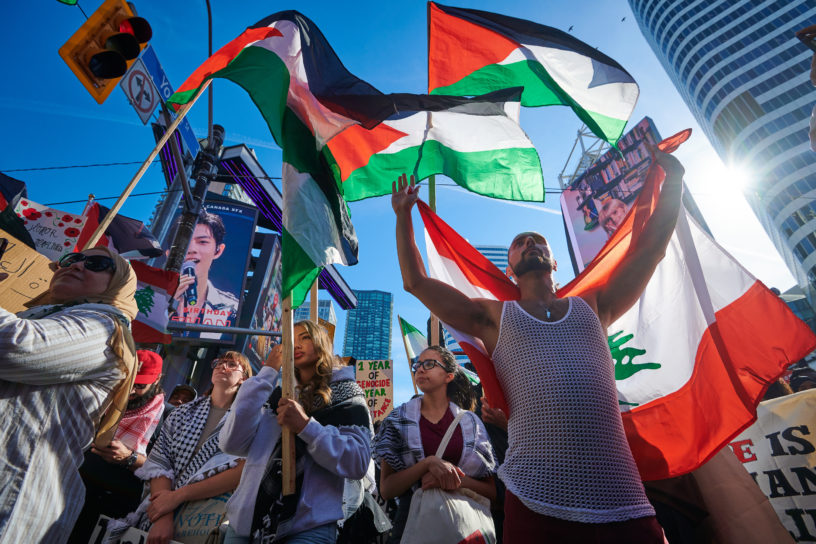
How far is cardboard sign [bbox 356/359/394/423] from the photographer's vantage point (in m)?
9.41

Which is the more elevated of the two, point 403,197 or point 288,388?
point 403,197

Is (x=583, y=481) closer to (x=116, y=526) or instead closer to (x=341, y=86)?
(x=116, y=526)

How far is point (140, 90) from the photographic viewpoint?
18.8 feet

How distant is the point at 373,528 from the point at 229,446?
1149mm

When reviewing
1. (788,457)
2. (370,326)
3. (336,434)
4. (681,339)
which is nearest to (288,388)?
(336,434)

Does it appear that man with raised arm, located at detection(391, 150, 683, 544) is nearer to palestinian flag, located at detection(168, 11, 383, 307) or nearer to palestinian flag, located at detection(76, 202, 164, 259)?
palestinian flag, located at detection(168, 11, 383, 307)

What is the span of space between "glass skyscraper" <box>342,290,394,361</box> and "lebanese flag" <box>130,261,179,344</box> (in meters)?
114

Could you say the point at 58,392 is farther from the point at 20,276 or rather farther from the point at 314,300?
the point at 20,276

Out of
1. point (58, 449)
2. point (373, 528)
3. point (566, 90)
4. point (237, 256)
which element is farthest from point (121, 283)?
point (237, 256)

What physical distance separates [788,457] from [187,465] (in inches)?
158

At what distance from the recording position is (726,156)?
72500 millimetres

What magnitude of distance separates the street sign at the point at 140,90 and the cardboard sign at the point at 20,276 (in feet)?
7.88

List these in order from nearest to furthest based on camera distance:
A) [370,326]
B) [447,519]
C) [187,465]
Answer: [447,519] < [187,465] < [370,326]

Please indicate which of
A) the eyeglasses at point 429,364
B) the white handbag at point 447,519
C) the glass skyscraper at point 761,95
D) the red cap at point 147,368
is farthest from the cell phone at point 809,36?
the glass skyscraper at point 761,95
